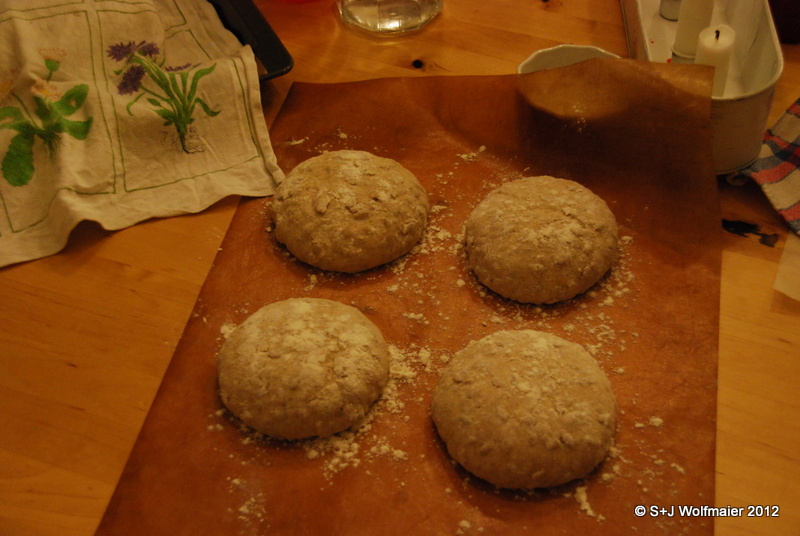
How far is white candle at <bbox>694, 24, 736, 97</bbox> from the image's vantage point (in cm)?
134

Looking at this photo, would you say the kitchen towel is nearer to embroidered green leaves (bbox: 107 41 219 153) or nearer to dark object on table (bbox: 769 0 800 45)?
embroidered green leaves (bbox: 107 41 219 153)

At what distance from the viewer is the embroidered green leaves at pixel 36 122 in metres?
1.43

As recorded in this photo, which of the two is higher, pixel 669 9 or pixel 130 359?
pixel 669 9

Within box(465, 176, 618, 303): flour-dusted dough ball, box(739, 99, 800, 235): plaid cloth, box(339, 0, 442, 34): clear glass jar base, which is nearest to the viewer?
box(465, 176, 618, 303): flour-dusted dough ball

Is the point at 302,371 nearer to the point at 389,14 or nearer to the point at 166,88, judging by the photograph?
the point at 166,88

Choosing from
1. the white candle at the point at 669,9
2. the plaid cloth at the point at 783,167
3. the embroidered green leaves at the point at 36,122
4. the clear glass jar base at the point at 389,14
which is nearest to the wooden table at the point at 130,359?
the plaid cloth at the point at 783,167

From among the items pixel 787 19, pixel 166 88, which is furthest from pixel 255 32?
pixel 787 19

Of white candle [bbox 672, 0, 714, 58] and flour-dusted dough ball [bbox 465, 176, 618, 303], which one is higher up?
white candle [bbox 672, 0, 714, 58]

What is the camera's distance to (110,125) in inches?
58.0

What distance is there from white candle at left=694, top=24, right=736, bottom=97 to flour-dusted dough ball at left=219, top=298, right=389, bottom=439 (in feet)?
3.06

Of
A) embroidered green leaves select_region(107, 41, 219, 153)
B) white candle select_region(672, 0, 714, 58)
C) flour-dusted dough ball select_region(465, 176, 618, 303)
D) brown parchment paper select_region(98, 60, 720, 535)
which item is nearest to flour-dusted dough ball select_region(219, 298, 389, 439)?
brown parchment paper select_region(98, 60, 720, 535)

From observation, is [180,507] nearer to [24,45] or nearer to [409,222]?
[409,222]

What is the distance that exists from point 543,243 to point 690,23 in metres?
0.70

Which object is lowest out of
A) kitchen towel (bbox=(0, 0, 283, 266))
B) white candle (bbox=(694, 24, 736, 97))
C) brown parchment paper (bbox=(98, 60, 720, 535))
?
brown parchment paper (bbox=(98, 60, 720, 535))
